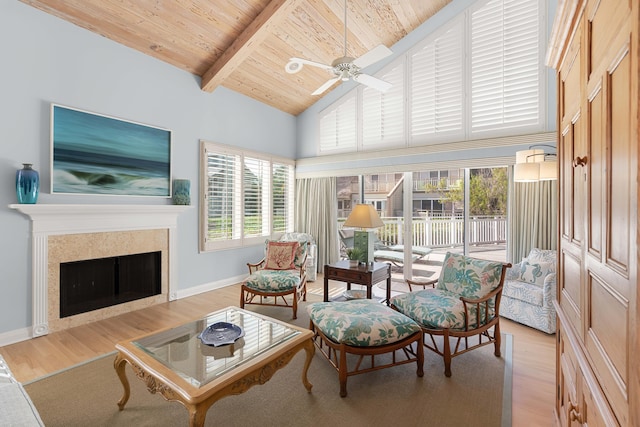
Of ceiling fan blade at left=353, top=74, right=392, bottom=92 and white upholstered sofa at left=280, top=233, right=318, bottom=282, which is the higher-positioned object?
ceiling fan blade at left=353, top=74, right=392, bottom=92

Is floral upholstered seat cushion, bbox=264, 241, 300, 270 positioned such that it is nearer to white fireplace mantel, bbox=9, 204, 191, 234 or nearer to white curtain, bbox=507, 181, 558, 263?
white fireplace mantel, bbox=9, 204, 191, 234

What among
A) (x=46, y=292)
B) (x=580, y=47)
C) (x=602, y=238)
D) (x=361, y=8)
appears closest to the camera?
(x=602, y=238)

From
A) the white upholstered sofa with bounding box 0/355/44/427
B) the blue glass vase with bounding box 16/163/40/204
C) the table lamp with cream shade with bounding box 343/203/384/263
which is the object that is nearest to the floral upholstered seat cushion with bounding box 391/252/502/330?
the table lamp with cream shade with bounding box 343/203/384/263

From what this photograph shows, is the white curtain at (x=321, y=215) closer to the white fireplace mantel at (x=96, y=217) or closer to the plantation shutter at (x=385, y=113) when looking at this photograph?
the plantation shutter at (x=385, y=113)

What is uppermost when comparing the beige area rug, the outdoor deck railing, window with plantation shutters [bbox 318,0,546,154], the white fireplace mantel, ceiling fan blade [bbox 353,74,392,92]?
window with plantation shutters [bbox 318,0,546,154]

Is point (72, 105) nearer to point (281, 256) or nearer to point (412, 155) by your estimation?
point (281, 256)

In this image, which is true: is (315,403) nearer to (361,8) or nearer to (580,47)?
(580,47)

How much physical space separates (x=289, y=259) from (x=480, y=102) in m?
3.50

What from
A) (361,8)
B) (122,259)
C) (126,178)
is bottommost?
(122,259)

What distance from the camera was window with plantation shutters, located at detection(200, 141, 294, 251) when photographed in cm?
489

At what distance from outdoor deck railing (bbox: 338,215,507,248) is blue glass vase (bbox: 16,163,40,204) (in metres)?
4.33

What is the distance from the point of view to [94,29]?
3547mm

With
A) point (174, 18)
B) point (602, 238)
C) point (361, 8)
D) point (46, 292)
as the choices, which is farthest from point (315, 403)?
point (361, 8)

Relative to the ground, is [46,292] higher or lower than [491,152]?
lower
